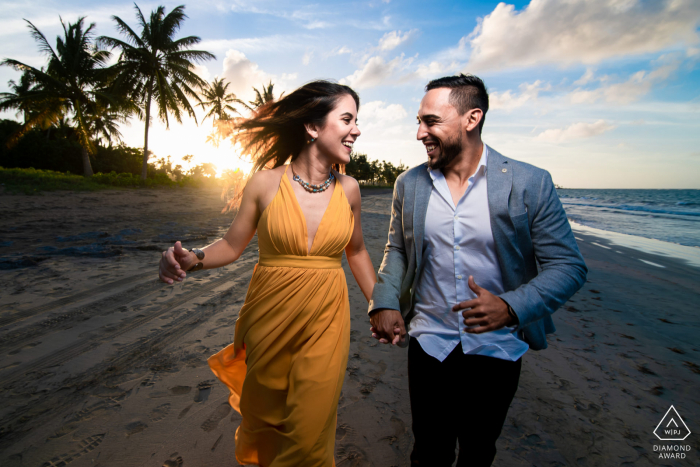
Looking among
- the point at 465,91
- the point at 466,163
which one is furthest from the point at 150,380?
the point at 465,91

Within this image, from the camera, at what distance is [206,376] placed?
3094mm

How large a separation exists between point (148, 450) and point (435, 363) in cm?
193

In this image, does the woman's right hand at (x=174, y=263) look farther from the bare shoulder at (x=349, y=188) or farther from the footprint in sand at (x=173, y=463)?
the footprint in sand at (x=173, y=463)

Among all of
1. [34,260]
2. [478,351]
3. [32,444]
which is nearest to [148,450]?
[32,444]

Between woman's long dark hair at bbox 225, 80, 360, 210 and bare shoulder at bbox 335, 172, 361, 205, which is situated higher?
woman's long dark hair at bbox 225, 80, 360, 210

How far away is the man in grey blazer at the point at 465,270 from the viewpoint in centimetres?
160

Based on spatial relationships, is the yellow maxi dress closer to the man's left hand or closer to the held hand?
the held hand

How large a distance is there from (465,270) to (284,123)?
4.98 feet

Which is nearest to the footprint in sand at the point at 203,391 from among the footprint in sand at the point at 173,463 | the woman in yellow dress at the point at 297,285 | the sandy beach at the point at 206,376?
the sandy beach at the point at 206,376

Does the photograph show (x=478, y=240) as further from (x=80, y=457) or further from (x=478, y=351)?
(x=80, y=457)

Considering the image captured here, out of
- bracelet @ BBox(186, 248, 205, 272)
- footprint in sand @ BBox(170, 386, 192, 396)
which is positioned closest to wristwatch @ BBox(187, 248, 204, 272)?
bracelet @ BBox(186, 248, 205, 272)

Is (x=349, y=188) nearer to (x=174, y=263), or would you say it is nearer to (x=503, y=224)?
(x=503, y=224)

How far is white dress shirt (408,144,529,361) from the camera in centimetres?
163

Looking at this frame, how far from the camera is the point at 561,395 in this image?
3.06 metres
